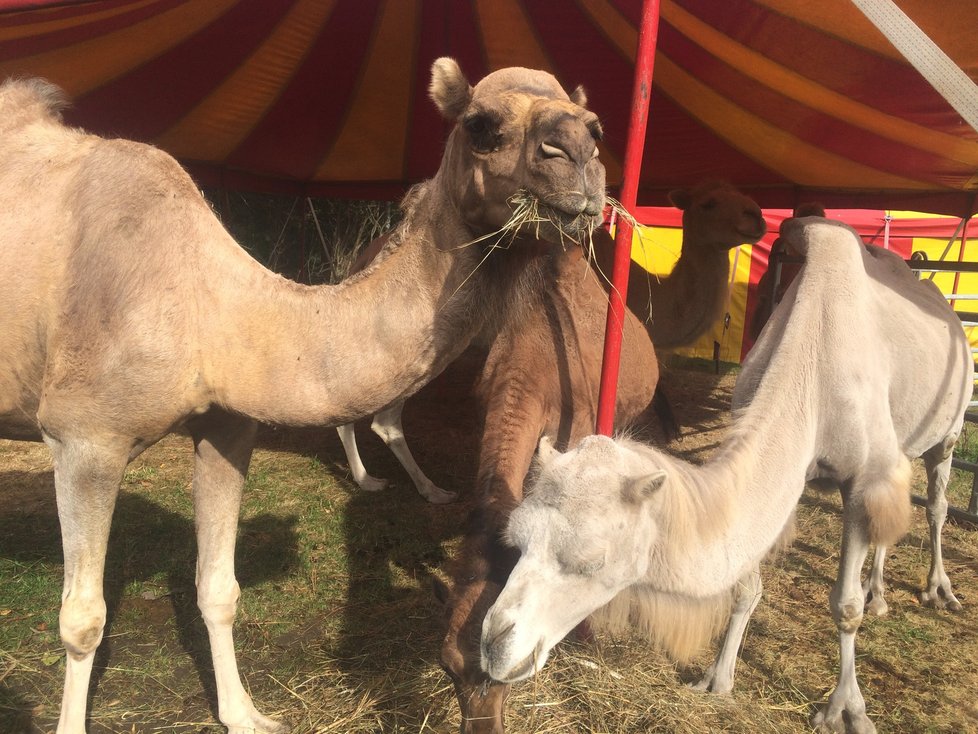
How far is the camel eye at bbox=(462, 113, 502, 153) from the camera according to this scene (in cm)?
197

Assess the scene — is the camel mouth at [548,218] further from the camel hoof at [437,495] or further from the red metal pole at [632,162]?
the camel hoof at [437,495]

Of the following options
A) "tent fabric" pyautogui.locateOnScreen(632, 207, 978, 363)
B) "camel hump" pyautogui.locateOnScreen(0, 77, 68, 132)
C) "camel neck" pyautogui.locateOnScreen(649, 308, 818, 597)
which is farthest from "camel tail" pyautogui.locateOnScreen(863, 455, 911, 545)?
"tent fabric" pyautogui.locateOnScreen(632, 207, 978, 363)

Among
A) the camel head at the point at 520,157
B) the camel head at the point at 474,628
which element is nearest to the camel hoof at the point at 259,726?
the camel head at the point at 474,628

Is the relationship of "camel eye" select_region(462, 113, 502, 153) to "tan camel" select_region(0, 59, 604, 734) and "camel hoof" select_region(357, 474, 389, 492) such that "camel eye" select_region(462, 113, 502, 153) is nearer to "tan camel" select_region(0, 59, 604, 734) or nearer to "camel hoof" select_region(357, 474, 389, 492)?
"tan camel" select_region(0, 59, 604, 734)

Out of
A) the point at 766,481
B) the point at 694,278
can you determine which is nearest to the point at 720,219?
the point at 694,278

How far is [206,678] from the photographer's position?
2912 mm

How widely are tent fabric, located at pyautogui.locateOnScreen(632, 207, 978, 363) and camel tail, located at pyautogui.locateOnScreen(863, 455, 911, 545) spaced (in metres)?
7.67

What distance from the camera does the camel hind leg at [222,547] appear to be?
2.58m

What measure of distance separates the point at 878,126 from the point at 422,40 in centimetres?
334

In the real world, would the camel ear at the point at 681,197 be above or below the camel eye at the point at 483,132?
above

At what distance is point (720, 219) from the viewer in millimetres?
5645

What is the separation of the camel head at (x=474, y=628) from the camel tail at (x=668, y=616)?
1.13 feet

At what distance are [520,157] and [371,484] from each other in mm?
3828

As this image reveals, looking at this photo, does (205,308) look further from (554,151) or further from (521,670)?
→ (521,670)
